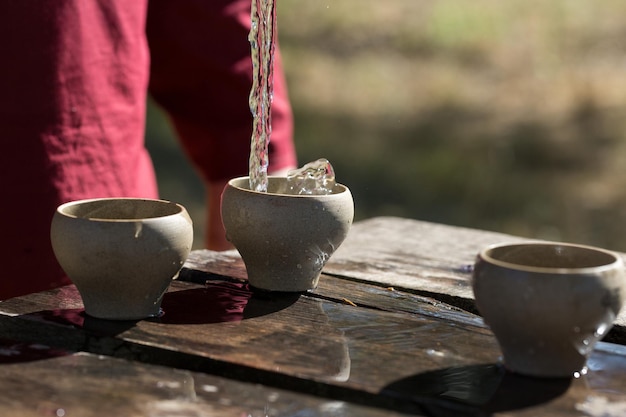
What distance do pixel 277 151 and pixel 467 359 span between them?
1.18 metres

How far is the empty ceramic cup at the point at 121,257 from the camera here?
3.82 feet

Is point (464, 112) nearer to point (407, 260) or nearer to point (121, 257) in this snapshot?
point (407, 260)

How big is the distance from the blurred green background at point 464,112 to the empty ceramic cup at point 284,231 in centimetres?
373

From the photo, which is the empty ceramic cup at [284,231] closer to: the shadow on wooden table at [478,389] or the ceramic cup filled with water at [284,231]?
the ceramic cup filled with water at [284,231]

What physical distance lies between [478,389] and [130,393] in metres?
0.33

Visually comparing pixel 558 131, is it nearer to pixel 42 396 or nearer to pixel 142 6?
pixel 142 6

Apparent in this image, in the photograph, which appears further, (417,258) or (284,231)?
(417,258)

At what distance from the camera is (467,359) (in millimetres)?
1104

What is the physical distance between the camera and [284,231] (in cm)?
131

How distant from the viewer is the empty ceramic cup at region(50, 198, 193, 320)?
1.17 metres

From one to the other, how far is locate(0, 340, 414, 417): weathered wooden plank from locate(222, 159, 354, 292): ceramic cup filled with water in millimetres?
301

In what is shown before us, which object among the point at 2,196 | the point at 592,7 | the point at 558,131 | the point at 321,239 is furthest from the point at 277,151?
the point at 592,7

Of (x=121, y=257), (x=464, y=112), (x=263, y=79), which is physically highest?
(x=263, y=79)

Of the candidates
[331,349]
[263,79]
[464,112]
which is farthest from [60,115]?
[464,112]
